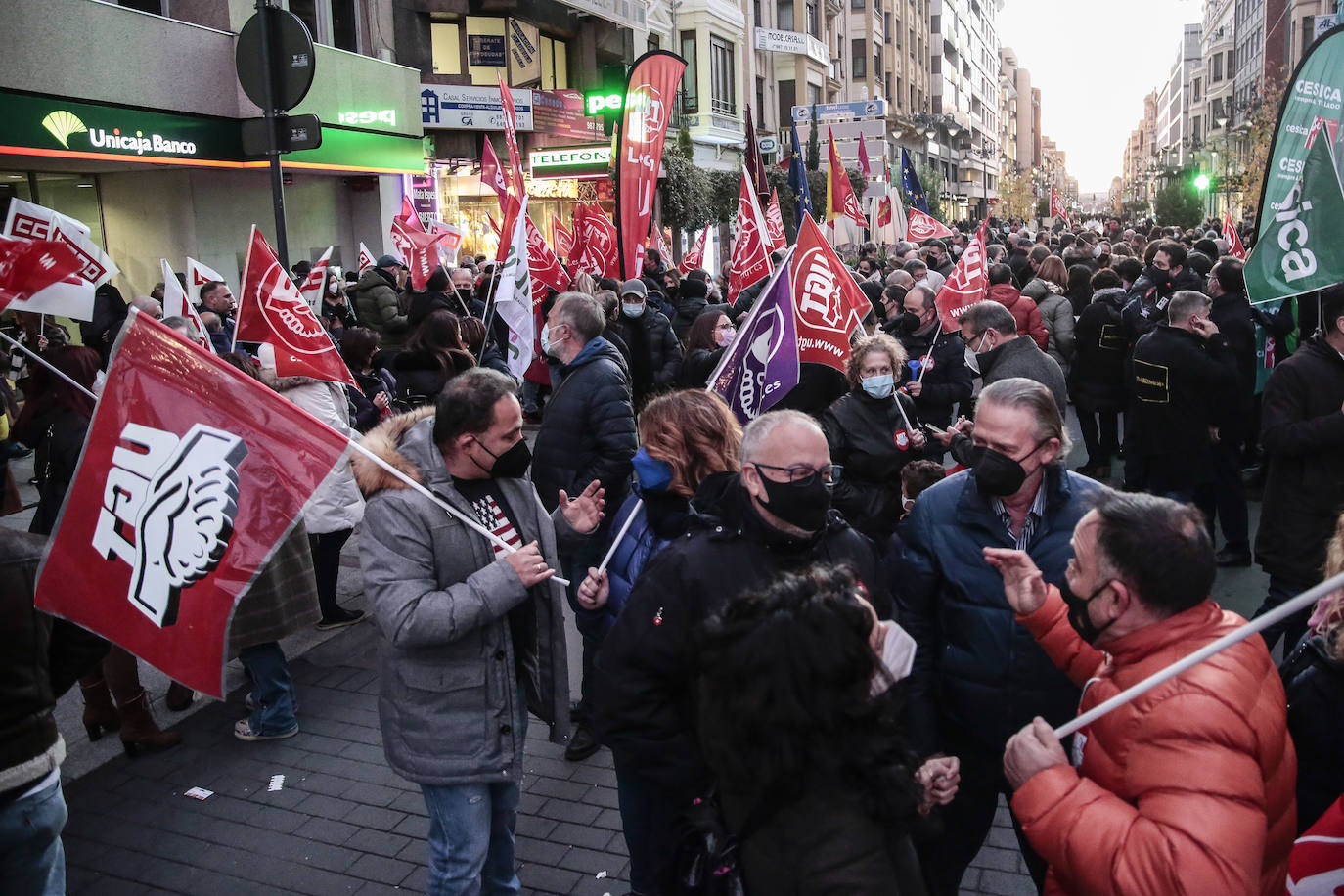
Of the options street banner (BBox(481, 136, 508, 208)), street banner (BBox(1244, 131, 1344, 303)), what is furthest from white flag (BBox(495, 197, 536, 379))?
street banner (BBox(481, 136, 508, 208))

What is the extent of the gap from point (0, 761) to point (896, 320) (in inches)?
270

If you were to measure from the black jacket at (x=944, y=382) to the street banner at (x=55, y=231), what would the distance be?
5.41 m

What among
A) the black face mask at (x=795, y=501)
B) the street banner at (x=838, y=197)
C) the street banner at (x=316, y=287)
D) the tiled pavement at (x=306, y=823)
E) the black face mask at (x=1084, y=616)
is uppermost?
the street banner at (x=838, y=197)

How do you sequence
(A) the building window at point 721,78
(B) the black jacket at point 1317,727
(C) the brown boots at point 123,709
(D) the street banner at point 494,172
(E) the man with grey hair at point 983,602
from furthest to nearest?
(A) the building window at point 721,78 < (D) the street banner at point 494,172 < (C) the brown boots at point 123,709 < (E) the man with grey hair at point 983,602 < (B) the black jacket at point 1317,727

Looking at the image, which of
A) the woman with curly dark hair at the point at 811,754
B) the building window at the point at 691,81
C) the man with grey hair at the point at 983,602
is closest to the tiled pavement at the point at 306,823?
the man with grey hair at the point at 983,602

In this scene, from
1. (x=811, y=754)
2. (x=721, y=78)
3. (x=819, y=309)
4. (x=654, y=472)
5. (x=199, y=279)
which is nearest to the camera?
(x=811, y=754)

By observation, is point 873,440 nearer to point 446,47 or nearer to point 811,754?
point 811,754

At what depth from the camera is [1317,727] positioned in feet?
7.97

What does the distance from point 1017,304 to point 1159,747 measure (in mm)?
8145

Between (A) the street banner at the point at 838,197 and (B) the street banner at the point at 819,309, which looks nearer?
(B) the street banner at the point at 819,309

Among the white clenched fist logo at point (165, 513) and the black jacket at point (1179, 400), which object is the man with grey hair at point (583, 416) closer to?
the white clenched fist logo at point (165, 513)

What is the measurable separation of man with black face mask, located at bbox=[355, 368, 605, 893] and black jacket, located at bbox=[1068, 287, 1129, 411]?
7.40 meters

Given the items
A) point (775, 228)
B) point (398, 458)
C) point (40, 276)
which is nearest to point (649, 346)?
point (40, 276)

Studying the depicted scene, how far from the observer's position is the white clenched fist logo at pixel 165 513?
2918 mm
